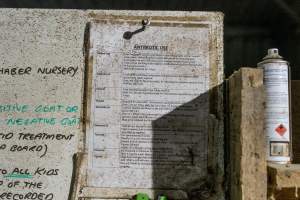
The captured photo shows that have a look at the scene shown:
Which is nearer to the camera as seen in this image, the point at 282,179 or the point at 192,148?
the point at 282,179

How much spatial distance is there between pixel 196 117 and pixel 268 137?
0.81ft

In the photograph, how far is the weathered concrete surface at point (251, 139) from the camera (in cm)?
106

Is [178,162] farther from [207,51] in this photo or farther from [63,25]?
[63,25]

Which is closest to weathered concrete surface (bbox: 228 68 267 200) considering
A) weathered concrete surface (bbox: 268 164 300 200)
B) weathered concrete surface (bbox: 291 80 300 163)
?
weathered concrete surface (bbox: 268 164 300 200)

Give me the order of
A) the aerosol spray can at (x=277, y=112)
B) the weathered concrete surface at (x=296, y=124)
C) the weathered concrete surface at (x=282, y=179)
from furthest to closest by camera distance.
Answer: the weathered concrete surface at (x=296, y=124), the aerosol spray can at (x=277, y=112), the weathered concrete surface at (x=282, y=179)

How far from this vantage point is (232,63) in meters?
4.11

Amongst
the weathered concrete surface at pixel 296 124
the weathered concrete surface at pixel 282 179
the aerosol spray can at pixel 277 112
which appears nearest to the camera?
the weathered concrete surface at pixel 282 179

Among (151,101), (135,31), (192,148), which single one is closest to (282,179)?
(192,148)

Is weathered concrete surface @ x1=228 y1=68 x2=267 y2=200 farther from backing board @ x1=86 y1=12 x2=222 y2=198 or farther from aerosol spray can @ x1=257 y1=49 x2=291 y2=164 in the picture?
backing board @ x1=86 y1=12 x2=222 y2=198

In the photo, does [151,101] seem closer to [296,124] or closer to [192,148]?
[192,148]

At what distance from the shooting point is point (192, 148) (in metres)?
1.32

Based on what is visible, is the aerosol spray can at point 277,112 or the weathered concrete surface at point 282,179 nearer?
the weathered concrete surface at point 282,179

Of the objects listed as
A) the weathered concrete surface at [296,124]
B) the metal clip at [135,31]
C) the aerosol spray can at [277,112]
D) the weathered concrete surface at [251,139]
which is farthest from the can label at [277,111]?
the metal clip at [135,31]

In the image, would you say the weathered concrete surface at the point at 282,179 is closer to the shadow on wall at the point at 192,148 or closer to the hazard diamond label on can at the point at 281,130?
the hazard diamond label on can at the point at 281,130
